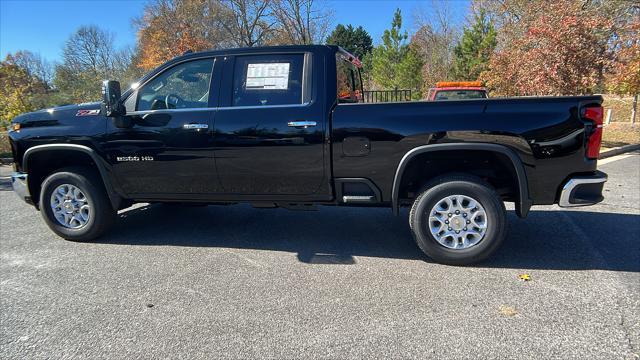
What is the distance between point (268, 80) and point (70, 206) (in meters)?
2.70

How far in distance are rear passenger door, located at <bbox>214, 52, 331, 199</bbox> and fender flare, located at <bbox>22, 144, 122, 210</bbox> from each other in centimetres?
130

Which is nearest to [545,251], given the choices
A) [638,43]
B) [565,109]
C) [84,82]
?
[565,109]

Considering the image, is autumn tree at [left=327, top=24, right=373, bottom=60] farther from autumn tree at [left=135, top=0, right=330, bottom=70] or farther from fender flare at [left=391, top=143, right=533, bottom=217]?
fender flare at [left=391, top=143, right=533, bottom=217]

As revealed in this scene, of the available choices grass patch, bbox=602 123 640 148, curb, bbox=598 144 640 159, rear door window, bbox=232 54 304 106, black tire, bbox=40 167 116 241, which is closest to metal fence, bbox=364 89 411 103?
rear door window, bbox=232 54 304 106

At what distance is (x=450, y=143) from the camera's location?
3.48m

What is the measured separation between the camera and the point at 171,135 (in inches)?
158

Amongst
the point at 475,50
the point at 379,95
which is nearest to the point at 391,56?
the point at 475,50

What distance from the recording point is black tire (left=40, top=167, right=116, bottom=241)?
438cm

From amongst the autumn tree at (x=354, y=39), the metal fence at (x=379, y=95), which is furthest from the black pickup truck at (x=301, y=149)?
the autumn tree at (x=354, y=39)

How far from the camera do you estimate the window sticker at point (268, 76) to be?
392cm

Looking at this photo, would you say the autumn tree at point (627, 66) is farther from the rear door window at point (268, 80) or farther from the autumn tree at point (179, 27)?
the autumn tree at point (179, 27)

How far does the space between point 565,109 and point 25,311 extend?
463cm

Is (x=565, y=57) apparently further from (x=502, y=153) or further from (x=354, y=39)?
(x=354, y=39)

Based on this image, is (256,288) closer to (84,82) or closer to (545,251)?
(545,251)
